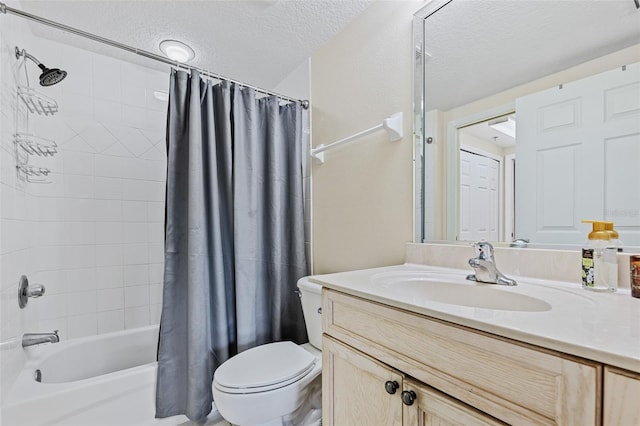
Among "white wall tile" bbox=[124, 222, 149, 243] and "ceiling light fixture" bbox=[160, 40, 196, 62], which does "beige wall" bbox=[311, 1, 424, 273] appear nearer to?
"ceiling light fixture" bbox=[160, 40, 196, 62]

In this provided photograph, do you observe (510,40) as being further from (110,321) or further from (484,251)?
(110,321)

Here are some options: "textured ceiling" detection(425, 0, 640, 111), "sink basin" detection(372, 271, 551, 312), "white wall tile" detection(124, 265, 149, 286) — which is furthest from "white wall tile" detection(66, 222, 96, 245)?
"textured ceiling" detection(425, 0, 640, 111)

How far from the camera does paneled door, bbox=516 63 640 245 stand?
2.42 feet

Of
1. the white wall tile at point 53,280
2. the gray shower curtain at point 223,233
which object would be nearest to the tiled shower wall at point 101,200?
the white wall tile at point 53,280

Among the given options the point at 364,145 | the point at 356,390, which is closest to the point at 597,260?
the point at 356,390

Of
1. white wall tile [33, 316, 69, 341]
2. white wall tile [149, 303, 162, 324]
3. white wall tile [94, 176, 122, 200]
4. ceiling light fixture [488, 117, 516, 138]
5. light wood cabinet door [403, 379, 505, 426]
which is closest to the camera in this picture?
light wood cabinet door [403, 379, 505, 426]

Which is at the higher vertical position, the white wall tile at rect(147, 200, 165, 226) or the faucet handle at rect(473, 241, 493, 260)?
the white wall tile at rect(147, 200, 165, 226)

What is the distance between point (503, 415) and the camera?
494 millimetres

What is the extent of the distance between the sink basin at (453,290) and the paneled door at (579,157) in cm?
25

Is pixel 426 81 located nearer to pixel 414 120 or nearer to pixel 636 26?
pixel 414 120

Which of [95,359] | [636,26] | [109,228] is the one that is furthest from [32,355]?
[636,26]

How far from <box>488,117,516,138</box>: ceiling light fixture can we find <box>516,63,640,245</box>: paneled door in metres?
0.02

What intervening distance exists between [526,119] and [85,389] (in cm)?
203

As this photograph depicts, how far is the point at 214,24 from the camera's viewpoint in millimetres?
1563
